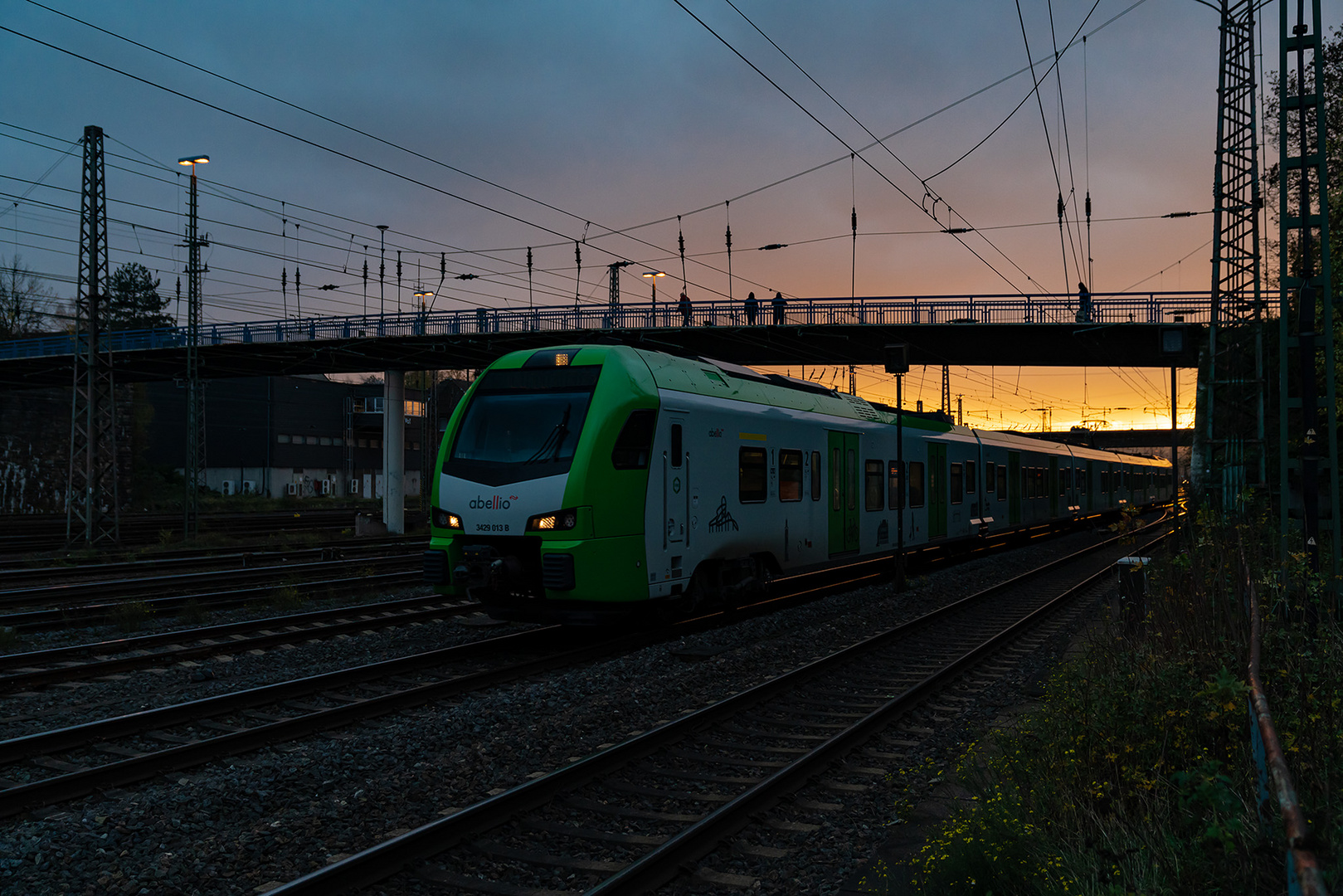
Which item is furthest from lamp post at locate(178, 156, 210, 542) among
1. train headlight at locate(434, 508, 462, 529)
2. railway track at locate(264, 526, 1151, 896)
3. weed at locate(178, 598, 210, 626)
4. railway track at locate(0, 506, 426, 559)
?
railway track at locate(264, 526, 1151, 896)

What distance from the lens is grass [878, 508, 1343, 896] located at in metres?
3.90

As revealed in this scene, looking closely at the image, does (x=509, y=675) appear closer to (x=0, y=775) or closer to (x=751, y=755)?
(x=751, y=755)

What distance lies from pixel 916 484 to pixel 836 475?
4.57 m

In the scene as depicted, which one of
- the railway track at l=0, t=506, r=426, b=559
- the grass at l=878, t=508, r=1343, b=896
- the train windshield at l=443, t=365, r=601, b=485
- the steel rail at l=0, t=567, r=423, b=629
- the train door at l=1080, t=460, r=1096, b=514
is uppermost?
the train windshield at l=443, t=365, r=601, b=485

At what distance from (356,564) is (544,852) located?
17.1m

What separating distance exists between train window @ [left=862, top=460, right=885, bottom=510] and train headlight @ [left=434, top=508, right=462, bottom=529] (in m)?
8.77

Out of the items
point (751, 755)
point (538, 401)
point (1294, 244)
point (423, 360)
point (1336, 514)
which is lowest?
point (751, 755)

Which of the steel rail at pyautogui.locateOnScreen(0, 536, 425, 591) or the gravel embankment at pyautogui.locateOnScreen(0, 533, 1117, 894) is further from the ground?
the steel rail at pyautogui.locateOnScreen(0, 536, 425, 591)

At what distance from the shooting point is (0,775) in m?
6.63

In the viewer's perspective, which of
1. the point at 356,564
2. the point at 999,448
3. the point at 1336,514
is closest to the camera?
the point at 1336,514

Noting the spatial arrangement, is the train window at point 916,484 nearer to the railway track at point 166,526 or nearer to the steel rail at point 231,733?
the steel rail at point 231,733

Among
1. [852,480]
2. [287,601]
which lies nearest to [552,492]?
[287,601]

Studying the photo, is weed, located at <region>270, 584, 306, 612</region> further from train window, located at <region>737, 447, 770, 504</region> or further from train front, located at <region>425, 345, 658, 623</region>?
train window, located at <region>737, 447, 770, 504</region>

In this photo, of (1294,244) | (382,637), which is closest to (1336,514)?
(382,637)
